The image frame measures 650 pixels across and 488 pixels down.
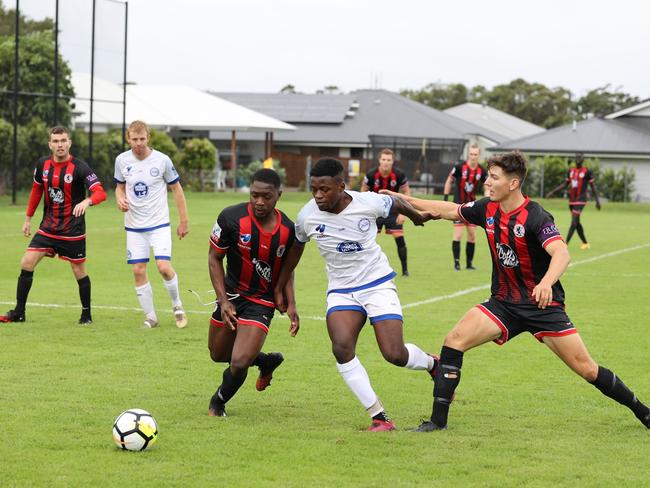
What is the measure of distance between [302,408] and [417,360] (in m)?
1.00

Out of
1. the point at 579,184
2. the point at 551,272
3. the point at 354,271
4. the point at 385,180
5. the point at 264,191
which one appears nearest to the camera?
the point at 551,272

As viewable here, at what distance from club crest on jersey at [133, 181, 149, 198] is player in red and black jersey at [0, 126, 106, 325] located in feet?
1.30

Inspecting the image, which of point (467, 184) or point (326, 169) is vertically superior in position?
point (326, 169)

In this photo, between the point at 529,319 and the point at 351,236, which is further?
the point at 351,236

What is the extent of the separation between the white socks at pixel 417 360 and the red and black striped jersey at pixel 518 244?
2.56 ft

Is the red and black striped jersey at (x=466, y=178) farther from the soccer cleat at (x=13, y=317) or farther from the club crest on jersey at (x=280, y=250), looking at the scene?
the club crest on jersey at (x=280, y=250)

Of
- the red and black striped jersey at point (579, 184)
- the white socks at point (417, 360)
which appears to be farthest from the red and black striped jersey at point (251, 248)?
the red and black striped jersey at point (579, 184)

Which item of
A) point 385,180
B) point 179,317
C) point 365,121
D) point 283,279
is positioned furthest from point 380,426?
point 365,121

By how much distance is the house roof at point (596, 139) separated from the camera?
63.4 metres

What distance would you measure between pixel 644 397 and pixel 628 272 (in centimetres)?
1220

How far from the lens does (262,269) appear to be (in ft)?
27.8

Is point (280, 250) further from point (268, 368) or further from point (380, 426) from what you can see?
point (380, 426)

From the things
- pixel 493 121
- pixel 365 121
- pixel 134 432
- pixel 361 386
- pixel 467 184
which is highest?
pixel 493 121

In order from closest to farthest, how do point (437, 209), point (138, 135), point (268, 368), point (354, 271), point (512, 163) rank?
1. point (512, 163)
2. point (354, 271)
3. point (437, 209)
4. point (268, 368)
5. point (138, 135)
